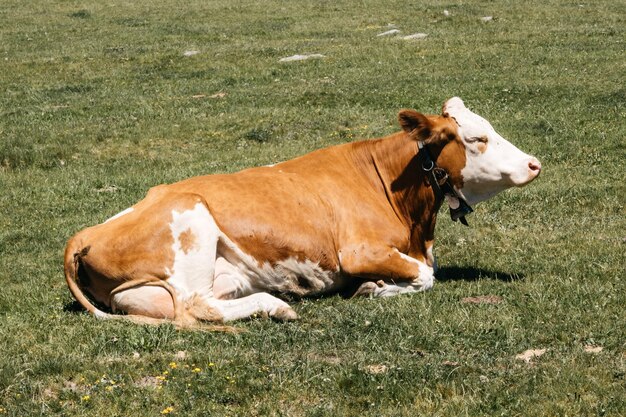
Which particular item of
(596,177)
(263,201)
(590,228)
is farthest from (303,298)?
(596,177)

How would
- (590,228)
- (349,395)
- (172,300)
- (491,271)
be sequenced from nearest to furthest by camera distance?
(349,395) < (172,300) < (491,271) < (590,228)

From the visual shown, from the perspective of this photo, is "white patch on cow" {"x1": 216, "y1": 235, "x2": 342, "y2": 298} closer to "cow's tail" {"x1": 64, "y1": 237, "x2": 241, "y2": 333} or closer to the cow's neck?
"cow's tail" {"x1": 64, "y1": 237, "x2": 241, "y2": 333}

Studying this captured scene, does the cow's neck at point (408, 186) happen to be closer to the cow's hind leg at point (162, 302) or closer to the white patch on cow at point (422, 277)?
the white patch on cow at point (422, 277)

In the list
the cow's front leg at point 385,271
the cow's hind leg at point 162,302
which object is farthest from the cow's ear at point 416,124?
the cow's hind leg at point 162,302

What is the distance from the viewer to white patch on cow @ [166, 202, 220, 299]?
901cm

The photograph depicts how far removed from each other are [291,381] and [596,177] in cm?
927

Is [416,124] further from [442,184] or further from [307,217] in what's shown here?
[307,217]

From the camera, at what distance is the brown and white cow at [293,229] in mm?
9031

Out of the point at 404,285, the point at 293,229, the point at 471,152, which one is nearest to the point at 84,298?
the point at 293,229

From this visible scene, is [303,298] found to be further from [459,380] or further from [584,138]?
[584,138]

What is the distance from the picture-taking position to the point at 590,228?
12430 mm

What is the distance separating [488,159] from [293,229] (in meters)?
2.09

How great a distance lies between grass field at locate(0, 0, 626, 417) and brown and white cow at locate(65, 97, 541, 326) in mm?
340

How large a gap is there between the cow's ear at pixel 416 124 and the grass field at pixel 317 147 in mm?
1523
